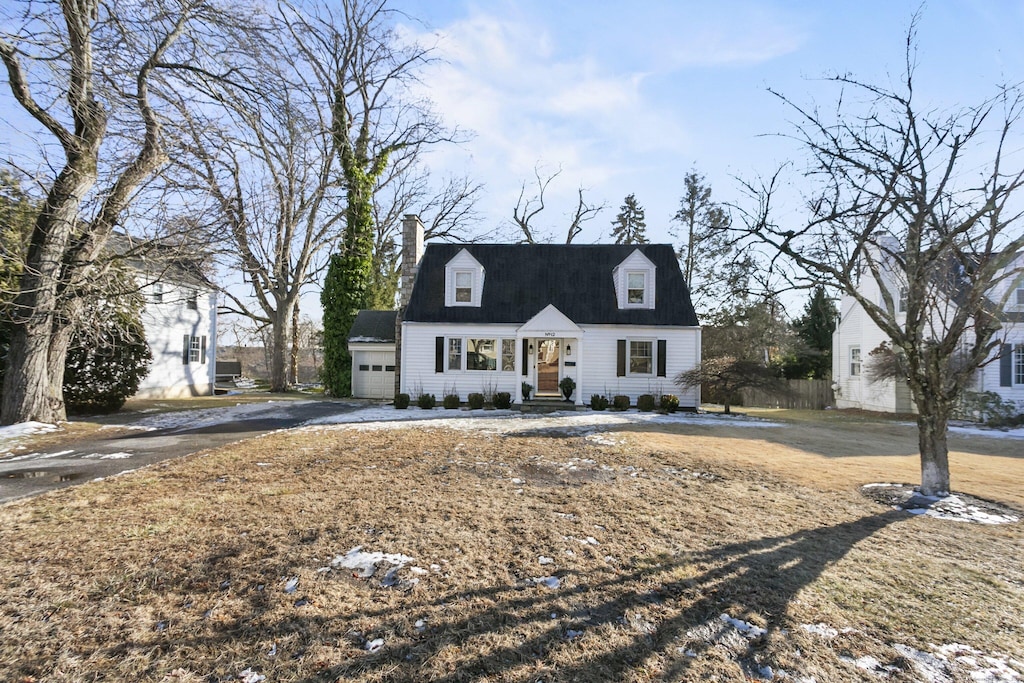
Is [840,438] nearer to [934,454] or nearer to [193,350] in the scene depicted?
[934,454]

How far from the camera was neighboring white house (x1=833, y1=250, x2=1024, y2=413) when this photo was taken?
17875mm

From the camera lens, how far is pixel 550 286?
63.0 ft

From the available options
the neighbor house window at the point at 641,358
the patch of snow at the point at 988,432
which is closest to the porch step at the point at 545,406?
the neighbor house window at the point at 641,358

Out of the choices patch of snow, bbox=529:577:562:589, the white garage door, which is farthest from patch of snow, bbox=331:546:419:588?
the white garage door

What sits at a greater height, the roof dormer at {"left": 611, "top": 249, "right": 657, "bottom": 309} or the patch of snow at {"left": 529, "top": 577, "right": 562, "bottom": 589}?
the roof dormer at {"left": 611, "top": 249, "right": 657, "bottom": 309}

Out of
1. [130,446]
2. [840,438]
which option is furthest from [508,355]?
[130,446]

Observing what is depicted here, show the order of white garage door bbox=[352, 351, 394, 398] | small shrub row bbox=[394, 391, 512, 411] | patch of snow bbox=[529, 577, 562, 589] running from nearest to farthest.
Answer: patch of snow bbox=[529, 577, 562, 589], small shrub row bbox=[394, 391, 512, 411], white garage door bbox=[352, 351, 394, 398]

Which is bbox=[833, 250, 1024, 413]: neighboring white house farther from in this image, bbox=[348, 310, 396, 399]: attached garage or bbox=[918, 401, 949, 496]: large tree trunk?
bbox=[348, 310, 396, 399]: attached garage

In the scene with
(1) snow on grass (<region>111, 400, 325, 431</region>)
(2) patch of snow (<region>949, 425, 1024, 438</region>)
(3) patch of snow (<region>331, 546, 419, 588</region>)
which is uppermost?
(1) snow on grass (<region>111, 400, 325, 431</region>)

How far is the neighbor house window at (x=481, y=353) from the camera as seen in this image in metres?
18.2

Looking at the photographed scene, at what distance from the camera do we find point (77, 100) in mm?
10461

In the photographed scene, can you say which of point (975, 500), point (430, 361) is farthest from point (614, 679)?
point (430, 361)

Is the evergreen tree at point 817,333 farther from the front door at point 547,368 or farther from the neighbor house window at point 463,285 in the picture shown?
the neighbor house window at point 463,285

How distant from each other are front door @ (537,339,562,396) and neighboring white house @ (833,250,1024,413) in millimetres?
10811
